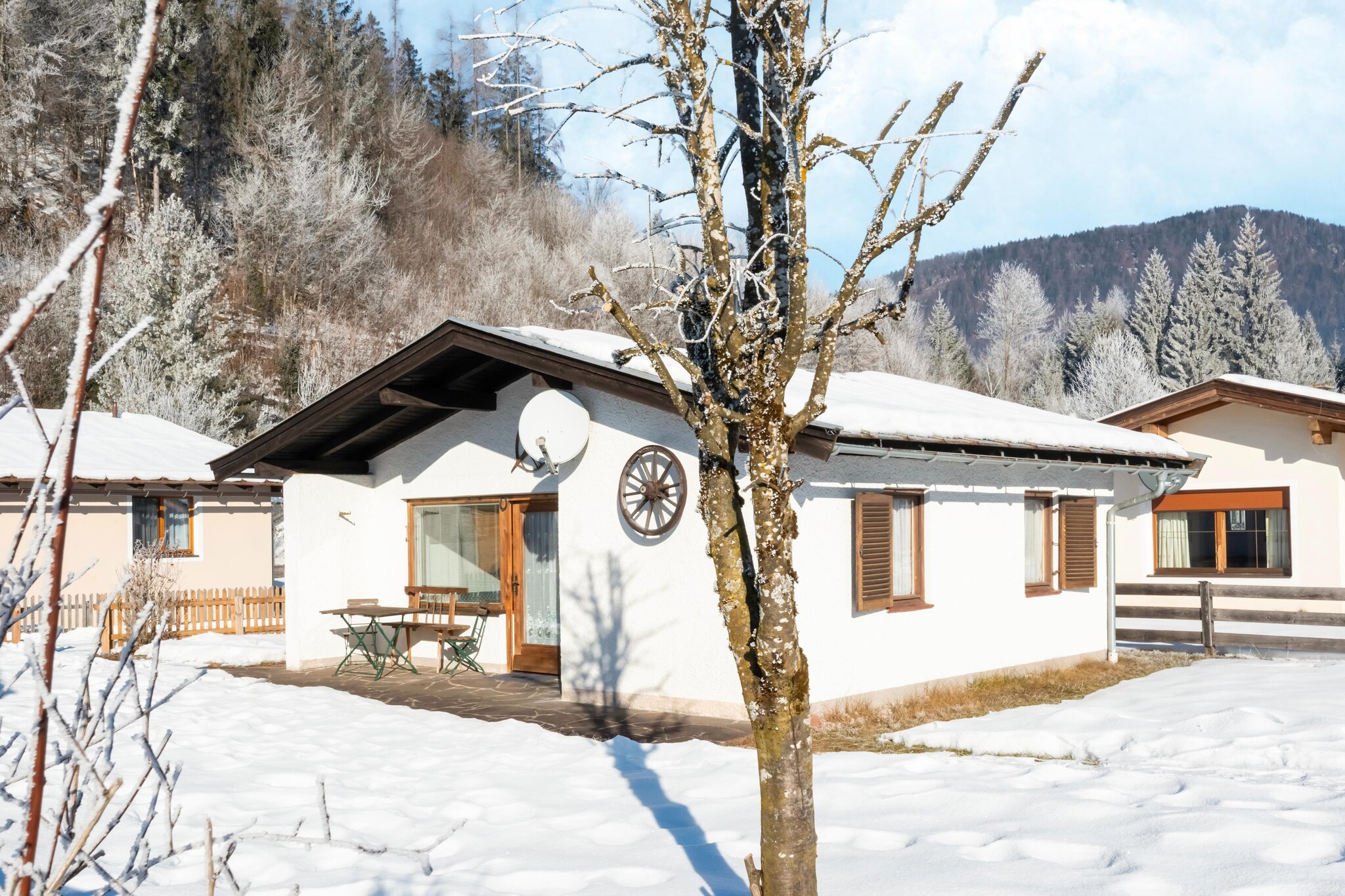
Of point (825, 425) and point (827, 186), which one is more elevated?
point (827, 186)

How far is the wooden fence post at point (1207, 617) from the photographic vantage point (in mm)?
13320

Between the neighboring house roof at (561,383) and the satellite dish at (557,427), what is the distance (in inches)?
9.3

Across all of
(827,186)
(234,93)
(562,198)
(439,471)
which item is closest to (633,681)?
(439,471)

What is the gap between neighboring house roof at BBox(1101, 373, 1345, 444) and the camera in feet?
45.0

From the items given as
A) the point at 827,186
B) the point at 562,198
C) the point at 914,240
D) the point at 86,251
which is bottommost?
the point at 86,251

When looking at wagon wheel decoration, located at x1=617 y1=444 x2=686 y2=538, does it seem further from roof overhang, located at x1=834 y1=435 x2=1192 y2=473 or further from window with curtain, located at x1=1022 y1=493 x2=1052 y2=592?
window with curtain, located at x1=1022 y1=493 x2=1052 y2=592

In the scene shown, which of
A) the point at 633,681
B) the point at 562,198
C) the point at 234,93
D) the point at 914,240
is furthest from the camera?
the point at 562,198

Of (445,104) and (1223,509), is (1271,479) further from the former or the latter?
(445,104)

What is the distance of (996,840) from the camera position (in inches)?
219

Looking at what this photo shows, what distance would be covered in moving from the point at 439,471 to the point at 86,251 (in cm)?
1160

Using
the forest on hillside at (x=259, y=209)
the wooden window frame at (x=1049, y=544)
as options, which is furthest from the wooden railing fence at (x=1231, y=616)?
the forest on hillside at (x=259, y=209)

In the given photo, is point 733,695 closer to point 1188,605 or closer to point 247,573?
point 1188,605

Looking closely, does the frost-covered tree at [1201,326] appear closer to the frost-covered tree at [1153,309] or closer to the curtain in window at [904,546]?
the frost-covered tree at [1153,309]

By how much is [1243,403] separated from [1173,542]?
2163 mm
